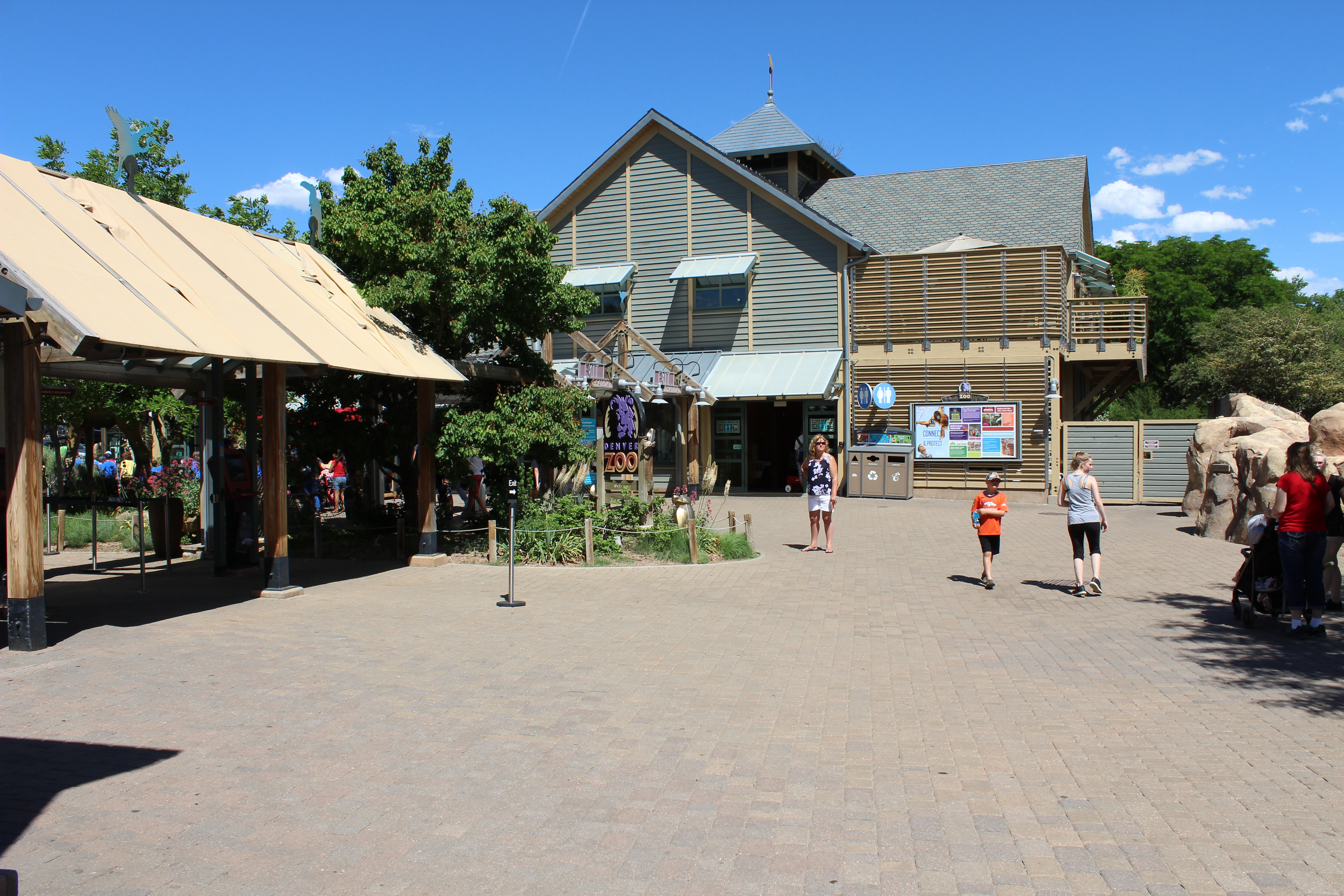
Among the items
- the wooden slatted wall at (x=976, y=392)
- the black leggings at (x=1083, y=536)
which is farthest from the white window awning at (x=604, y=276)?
the black leggings at (x=1083, y=536)

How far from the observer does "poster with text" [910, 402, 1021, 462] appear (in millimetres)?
23484

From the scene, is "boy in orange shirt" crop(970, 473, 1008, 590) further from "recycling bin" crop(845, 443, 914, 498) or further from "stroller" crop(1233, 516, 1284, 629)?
"recycling bin" crop(845, 443, 914, 498)

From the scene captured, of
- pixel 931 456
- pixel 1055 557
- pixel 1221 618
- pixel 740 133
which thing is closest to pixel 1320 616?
pixel 1221 618

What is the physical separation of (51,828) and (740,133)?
30043 mm

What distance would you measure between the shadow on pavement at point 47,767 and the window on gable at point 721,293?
21.7 m

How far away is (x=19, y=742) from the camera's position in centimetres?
548

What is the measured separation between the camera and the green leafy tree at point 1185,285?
145ft

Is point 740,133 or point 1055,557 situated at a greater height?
point 740,133

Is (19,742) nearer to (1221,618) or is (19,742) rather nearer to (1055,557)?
(1221,618)

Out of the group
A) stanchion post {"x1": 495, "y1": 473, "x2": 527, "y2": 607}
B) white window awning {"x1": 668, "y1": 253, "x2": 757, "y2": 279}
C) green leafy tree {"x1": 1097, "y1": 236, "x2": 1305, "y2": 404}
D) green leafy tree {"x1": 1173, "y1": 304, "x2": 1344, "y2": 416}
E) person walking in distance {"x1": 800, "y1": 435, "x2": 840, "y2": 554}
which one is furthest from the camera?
green leafy tree {"x1": 1097, "y1": 236, "x2": 1305, "y2": 404}

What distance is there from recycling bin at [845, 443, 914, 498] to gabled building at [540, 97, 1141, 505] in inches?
43.2

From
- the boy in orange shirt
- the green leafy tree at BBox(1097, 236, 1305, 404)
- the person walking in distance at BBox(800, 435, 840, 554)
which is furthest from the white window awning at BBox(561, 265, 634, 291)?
the green leafy tree at BBox(1097, 236, 1305, 404)

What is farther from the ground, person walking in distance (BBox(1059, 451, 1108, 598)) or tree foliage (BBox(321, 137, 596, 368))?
tree foliage (BBox(321, 137, 596, 368))

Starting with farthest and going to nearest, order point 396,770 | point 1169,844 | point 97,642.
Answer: point 97,642 → point 396,770 → point 1169,844
